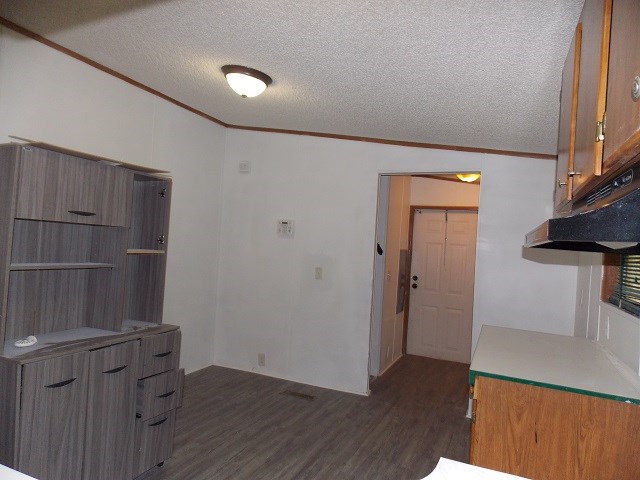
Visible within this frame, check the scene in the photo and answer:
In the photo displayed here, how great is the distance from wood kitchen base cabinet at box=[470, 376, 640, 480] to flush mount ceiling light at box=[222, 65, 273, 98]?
219 cm

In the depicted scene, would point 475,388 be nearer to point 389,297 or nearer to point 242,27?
point 242,27

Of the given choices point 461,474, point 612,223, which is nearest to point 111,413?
point 461,474

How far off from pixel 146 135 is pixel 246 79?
1306mm

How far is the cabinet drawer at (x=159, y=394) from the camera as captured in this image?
98.9 inches

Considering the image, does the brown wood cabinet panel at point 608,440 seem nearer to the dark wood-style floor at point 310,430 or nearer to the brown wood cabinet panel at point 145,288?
the dark wood-style floor at point 310,430

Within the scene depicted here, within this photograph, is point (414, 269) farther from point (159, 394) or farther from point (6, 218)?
point (6, 218)

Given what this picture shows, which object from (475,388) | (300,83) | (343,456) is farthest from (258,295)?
(475,388)

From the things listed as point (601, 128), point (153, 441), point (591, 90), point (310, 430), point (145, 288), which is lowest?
point (310, 430)

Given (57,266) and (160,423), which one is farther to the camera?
(160,423)

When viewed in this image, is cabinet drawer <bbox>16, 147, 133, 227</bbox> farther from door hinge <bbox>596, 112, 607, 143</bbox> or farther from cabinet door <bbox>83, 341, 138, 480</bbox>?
door hinge <bbox>596, 112, 607, 143</bbox>

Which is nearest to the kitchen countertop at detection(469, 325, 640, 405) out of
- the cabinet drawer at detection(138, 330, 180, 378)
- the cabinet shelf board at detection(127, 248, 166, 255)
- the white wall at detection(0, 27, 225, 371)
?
the cabinet drawer at detection(138, 330, 180, 378)

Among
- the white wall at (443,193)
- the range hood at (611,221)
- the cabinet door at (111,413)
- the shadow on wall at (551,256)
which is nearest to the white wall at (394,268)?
the white wall at (443,193)

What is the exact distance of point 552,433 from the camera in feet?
5.73

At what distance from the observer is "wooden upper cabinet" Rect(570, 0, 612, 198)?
3.53 feet
